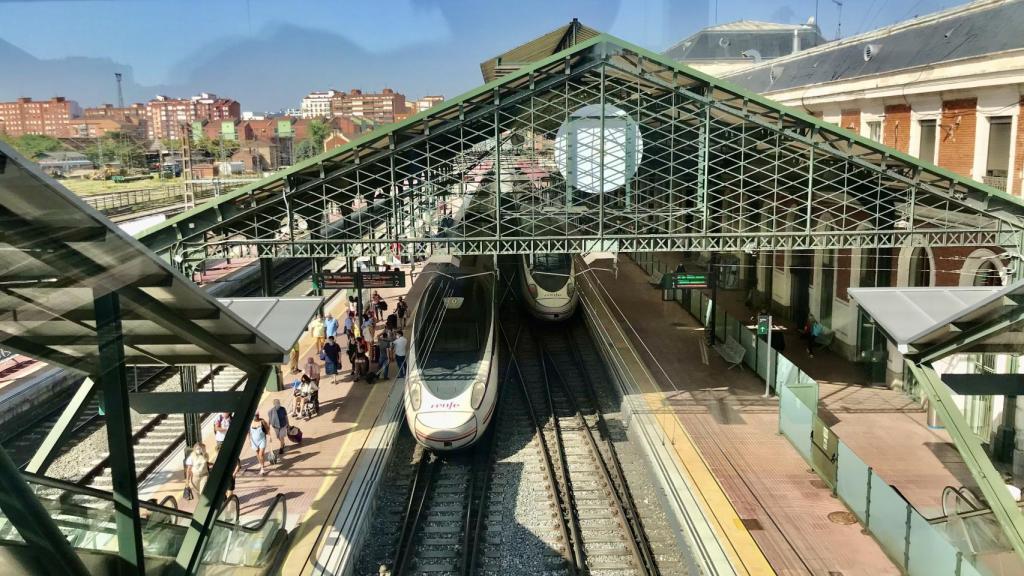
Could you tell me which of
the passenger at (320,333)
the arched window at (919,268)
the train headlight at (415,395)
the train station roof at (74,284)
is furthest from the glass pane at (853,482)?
the passenger at (320,333)

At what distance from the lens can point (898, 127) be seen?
18000 mm

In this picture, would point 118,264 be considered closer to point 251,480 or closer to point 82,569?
point 82,569

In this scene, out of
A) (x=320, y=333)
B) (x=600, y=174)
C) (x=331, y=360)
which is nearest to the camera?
(x=600, y=174)

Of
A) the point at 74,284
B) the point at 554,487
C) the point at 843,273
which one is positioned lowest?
the point at 554,487

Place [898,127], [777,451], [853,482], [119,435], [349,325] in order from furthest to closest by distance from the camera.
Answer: [349,325] → [898,127] → [777,451] → [853,482] → [119,435]

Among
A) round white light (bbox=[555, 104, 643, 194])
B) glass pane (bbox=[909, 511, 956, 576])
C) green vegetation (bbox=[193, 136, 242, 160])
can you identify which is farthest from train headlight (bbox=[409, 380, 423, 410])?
green vegetation (bbox=[193, 136, 242, 160])

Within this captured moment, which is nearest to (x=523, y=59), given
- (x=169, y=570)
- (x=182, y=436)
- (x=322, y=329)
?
(x=322, y=329)

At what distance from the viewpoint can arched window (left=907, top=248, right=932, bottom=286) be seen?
16.7 m

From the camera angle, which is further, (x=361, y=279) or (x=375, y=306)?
(x=375, y=306)

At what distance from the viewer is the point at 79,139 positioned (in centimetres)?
1207

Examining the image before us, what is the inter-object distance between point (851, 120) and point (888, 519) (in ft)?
45.6

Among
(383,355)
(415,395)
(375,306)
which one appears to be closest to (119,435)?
(415,395)

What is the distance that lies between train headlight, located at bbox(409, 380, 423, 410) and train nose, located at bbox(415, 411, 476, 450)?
0.30 metres

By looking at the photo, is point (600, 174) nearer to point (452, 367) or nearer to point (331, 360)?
point (452, 367)
